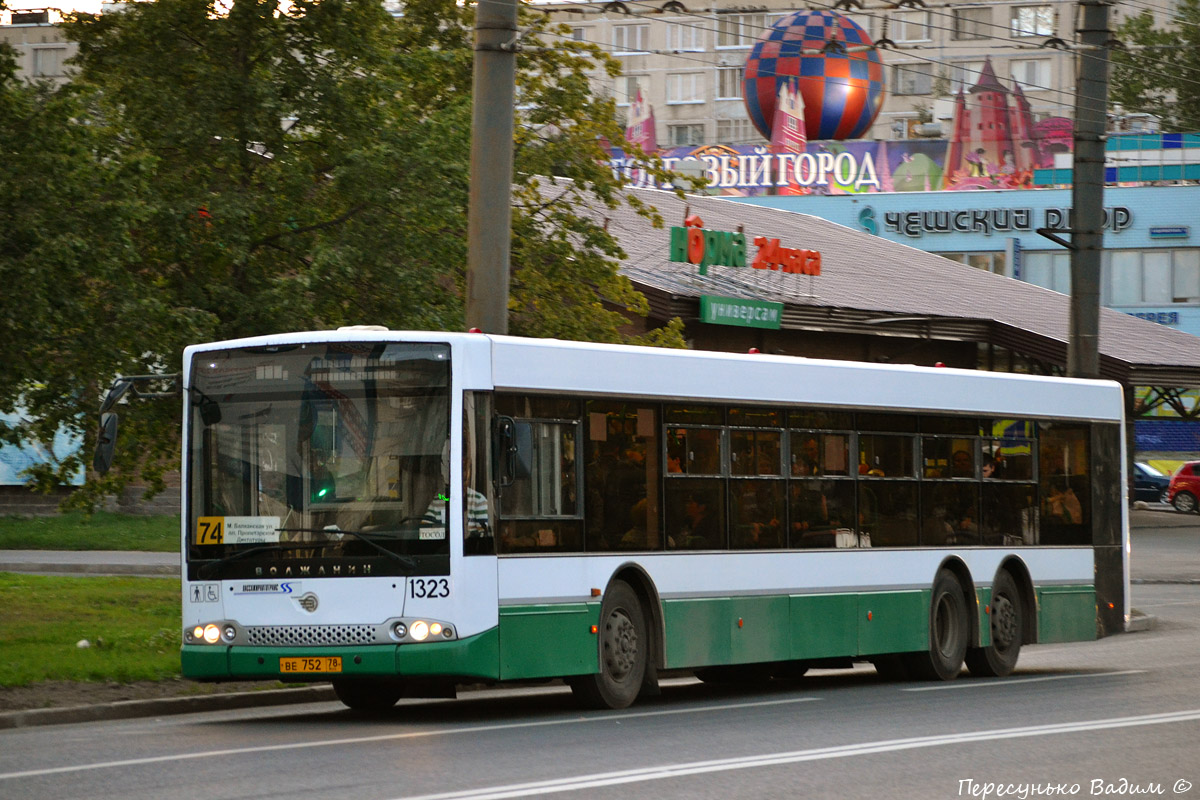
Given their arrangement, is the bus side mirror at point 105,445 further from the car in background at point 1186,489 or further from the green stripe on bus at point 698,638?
the car in background at point 1186,489

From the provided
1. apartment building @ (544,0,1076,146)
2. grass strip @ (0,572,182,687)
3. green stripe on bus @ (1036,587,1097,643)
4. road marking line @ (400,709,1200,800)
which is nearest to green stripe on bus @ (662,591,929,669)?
green stripe on bus @ (1036,587,1097,643)

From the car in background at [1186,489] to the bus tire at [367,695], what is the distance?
4797cm

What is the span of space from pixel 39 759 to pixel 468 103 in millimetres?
12943

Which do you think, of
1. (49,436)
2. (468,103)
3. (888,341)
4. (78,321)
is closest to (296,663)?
(78,321)

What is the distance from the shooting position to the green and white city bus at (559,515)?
13.1m

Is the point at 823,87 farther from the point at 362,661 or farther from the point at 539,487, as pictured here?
the point at 362,661

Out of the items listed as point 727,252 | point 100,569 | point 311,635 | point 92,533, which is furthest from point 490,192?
point 92,533

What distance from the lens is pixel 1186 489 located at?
59.0 metres

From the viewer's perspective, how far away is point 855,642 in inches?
655

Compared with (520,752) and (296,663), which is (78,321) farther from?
(520,752)

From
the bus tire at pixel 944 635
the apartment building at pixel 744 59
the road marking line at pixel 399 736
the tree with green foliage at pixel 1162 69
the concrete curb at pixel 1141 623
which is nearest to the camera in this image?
the road marking line at pixel 399 736

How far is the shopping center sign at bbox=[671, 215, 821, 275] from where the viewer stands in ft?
117

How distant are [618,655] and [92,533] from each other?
25261 mm

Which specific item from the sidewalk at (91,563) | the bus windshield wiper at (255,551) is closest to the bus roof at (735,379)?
the bus windshield wiper at (255,551)
